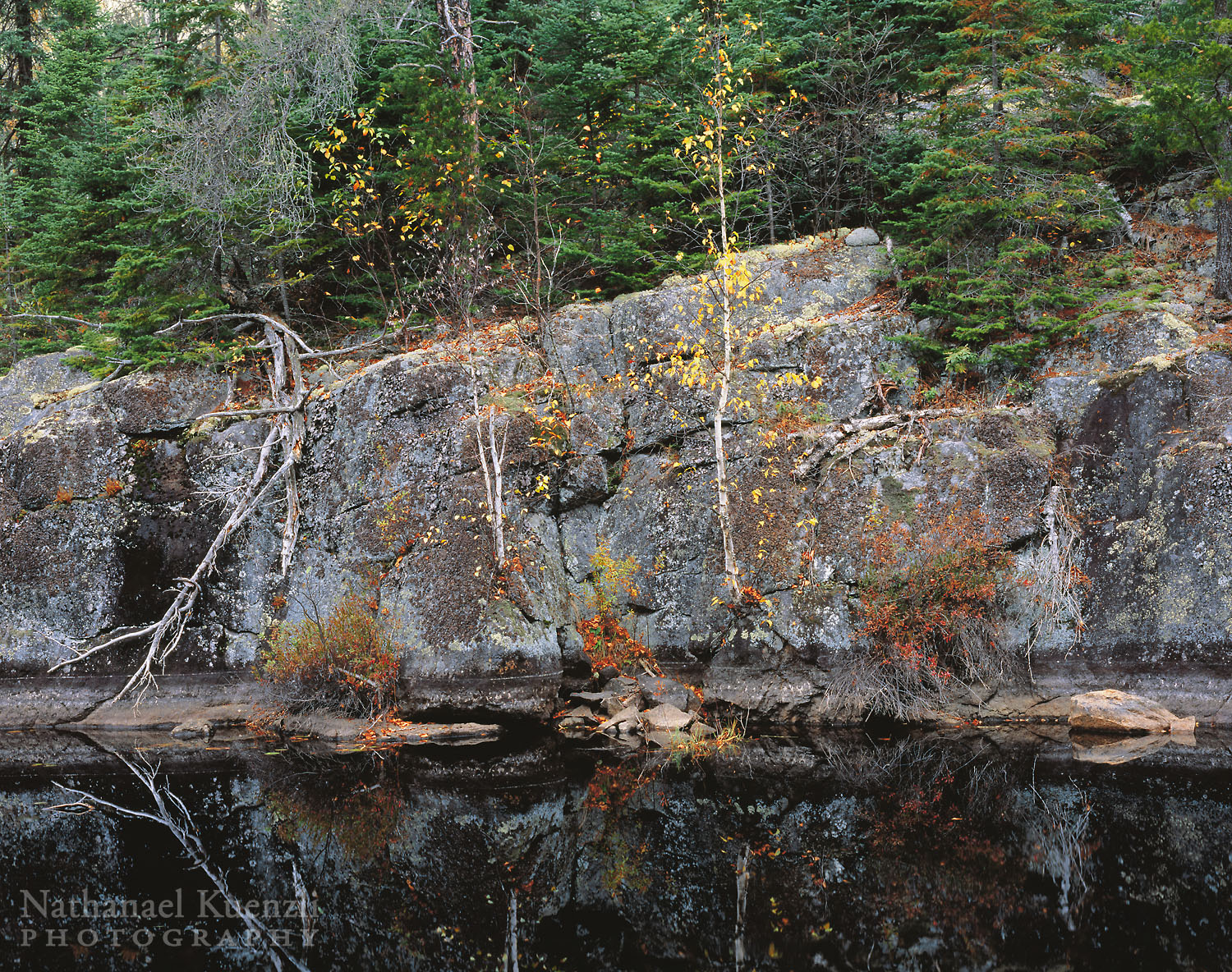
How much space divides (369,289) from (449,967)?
14298 millimetres

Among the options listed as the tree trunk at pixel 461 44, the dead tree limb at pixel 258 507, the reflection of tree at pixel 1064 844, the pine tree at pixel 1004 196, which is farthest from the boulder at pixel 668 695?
the tree trunk at pixel 461 44

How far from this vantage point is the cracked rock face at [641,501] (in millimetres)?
11211

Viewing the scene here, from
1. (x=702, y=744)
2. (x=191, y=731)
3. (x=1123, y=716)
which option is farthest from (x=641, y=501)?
(x=191, y=731)

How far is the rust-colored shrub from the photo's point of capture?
40.5ft

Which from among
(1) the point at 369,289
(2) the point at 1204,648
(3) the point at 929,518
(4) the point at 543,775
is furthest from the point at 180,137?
(2) the point at 1204,648

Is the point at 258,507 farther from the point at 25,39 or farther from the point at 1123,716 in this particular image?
the point at 25,39

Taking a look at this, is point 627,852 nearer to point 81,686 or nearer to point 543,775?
point 543,775

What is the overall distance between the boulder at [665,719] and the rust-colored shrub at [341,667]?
153 inches

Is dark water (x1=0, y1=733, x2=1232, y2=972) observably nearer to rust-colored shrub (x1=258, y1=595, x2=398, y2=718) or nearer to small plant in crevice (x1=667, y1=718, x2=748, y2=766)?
small plant in crevice (x1=667, y1=718, x2=748, y2=766)

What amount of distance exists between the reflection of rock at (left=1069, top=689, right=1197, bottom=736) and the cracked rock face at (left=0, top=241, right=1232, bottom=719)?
320 mm

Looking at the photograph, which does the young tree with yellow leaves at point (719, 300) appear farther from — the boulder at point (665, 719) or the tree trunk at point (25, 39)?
the tree trunk at point (25, 39)

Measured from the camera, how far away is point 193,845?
26.8ft

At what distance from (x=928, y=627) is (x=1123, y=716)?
244 centimetres

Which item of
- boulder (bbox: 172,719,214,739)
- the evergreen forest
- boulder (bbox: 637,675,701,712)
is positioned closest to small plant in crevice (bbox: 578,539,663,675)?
boulder (bbox: 637,675,701,712)
